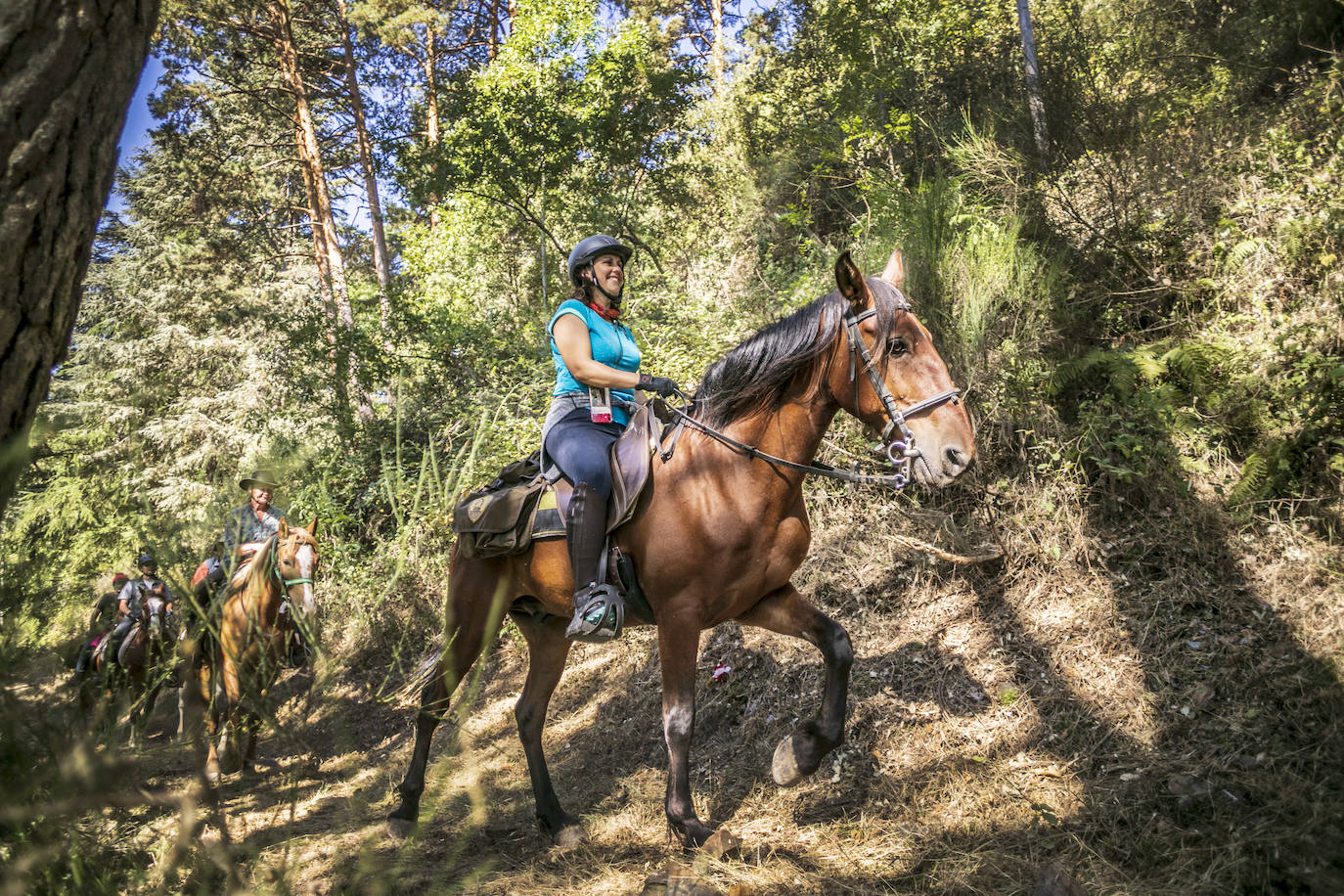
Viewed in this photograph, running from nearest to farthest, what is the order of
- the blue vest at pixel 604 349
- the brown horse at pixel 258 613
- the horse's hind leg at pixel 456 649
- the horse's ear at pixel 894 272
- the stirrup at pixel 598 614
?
the brown horse at pixel 258 613 → the stirrup at pixel 598 614 → the horse's ear at pixel 894 272 → the blue vest at pixel 604 349 → the horse's hind leg at pixel 456 649

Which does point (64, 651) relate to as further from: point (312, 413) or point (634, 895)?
point (312, 413)

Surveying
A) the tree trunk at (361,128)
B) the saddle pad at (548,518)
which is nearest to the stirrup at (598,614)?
the saddle pad at (548,518)

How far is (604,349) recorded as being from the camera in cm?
485

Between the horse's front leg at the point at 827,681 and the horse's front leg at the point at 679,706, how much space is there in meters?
0.50

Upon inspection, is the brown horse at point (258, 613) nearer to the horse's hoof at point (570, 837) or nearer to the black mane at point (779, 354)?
Answer: the horse's hoof at point (570, 837)

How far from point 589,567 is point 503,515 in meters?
0.81

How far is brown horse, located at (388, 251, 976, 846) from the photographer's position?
404 centimetres

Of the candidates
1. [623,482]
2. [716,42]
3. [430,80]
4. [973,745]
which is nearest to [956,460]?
[623,482]

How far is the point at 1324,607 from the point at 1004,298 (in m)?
2.99

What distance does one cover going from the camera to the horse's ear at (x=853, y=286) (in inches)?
159

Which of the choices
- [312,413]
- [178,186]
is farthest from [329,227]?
[312,413]

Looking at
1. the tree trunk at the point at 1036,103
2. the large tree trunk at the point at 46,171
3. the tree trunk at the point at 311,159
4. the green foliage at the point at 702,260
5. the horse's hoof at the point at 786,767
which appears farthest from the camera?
the tree trunk at the point at 311,159

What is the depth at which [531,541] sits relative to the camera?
195 inches

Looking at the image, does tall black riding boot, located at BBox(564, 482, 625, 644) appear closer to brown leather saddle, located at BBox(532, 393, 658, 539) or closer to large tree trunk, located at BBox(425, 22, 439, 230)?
brown leather saddle, located at BBox(532, 393, 658, 539)
